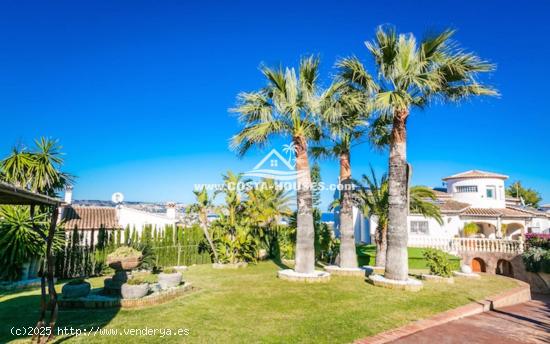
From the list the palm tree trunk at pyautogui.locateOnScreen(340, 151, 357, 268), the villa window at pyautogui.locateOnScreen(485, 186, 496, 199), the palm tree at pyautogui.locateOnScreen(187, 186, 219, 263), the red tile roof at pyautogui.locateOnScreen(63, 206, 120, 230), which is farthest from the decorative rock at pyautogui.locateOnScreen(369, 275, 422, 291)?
the villa window at pyautogui.locateOnScreen(485, 186, 496, 199)

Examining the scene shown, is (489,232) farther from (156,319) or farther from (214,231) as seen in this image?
→ (156,319)

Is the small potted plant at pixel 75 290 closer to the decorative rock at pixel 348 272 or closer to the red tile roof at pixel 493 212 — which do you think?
the decorative rock at pixel 348 272

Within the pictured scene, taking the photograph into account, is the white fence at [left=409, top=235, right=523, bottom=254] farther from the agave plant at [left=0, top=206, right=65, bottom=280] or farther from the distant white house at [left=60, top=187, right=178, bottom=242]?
the agave plant at [left=0, top=206, right=65, bottom=280]

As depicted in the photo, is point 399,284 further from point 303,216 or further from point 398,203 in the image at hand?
point 303,216

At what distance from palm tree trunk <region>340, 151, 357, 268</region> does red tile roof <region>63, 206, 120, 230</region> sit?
15016mm

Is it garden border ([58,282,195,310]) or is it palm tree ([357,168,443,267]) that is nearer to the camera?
garden border ([58,282,195,310])

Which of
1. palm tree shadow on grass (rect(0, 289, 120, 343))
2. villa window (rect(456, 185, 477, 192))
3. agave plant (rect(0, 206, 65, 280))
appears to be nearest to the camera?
palm tree shadow on grass (rect(0, 289, 120, 343))

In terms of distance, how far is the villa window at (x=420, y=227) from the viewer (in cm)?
2897

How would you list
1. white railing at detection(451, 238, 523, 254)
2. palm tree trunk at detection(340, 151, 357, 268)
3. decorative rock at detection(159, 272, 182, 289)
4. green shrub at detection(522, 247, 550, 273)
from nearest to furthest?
decorative rock at detection(159, 272, 182, 289) → palm tree trunk at detection(340, 151, 357, 268) → green shrub at detection(522, 247, 550, 273) → white railing at detection(451, 238, 523, 254)

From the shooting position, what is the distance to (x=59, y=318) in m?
7.53

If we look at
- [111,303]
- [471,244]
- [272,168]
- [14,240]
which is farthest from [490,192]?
[14,240]

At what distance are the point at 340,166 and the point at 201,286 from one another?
26.0ft

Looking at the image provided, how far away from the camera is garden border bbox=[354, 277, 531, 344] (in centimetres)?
667

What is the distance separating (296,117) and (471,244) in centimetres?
1736
